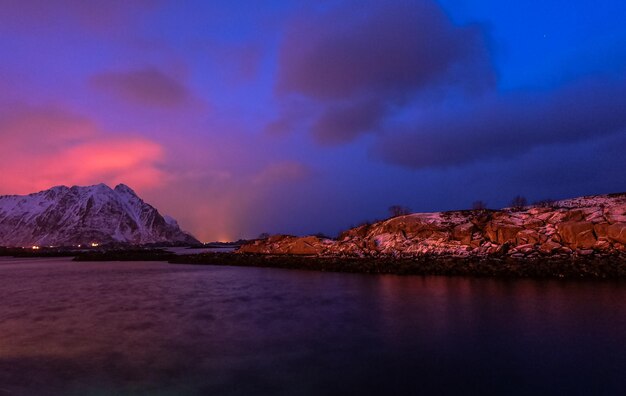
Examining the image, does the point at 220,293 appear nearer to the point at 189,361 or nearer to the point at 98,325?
the point at 98,325

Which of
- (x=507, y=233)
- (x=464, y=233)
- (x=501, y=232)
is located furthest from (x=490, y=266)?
(x=464, y=233)

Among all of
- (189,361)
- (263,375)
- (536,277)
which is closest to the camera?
(263,375)

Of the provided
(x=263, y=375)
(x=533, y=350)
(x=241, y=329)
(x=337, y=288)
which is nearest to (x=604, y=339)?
(x=533, y=350)

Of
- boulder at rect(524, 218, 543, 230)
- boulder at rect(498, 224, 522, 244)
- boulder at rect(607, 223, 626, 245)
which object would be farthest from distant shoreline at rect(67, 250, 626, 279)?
boulder at rect(524, 218, 543, 230)

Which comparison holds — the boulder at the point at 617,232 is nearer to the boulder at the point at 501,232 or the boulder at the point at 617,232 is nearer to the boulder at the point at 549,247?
the boulder at the point at 549,247

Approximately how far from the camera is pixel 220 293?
91.3 feet

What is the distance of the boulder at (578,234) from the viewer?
34438mm

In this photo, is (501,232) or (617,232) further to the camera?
(501,232)

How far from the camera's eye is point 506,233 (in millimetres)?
39875

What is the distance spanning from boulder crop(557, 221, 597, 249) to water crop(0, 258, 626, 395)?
36.1ft

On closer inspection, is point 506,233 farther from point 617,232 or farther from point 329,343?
point 329,343

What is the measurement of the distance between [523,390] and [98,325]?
55.0ft

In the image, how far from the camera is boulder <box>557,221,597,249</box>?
3444 centimetres

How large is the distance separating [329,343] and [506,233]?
→ 3283 centimetres
